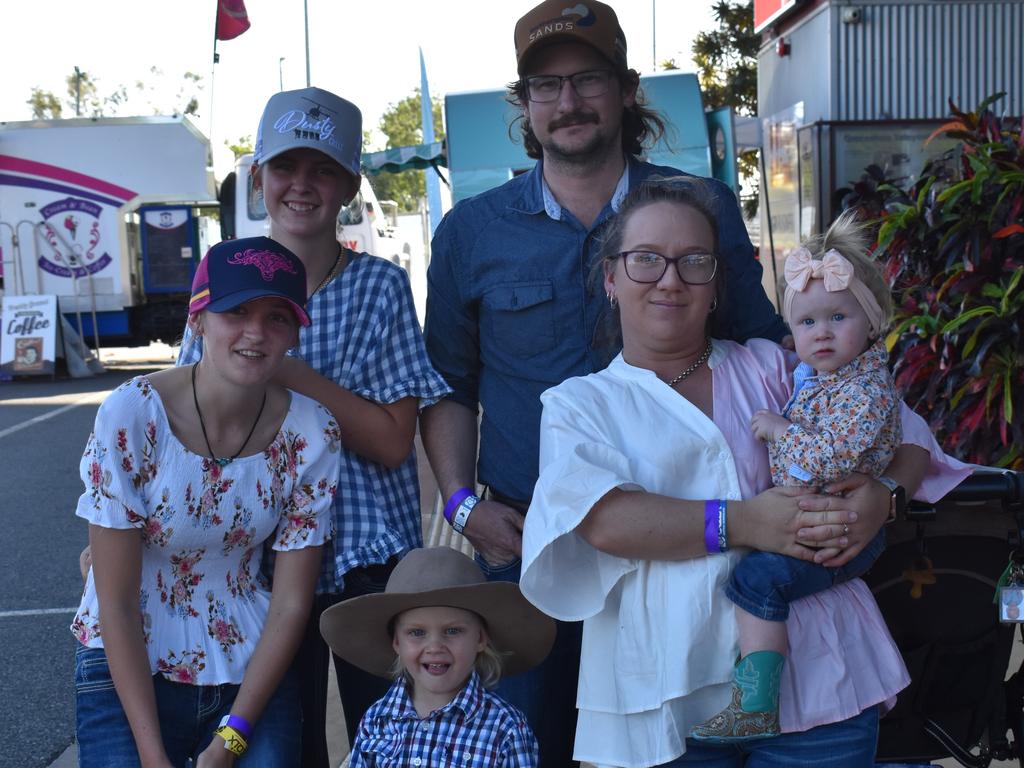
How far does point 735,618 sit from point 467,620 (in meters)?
0.73

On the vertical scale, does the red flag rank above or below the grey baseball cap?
above

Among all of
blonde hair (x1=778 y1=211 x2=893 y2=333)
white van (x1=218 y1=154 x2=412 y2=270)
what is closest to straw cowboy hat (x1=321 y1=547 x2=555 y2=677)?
blonde hair (x1=778 y1=211 x2=893 y2=333)

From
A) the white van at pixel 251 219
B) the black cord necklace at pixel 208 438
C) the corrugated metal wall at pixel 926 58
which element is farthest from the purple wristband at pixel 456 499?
the white van at pixel 251 219

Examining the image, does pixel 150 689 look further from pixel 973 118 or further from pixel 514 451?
pixel 973 118

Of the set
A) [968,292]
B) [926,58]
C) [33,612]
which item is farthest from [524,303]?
[926,58]

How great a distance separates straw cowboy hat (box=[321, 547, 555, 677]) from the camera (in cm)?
267

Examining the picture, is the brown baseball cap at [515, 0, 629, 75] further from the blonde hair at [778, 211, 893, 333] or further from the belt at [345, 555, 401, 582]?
the belt at [345, 555, 401, 582]

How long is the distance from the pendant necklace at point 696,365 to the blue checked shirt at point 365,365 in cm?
74

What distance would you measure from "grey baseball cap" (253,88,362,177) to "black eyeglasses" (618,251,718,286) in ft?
2.88

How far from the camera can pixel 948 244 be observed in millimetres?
5195

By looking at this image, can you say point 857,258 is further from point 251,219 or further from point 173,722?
point 251,219

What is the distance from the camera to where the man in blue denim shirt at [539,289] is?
294cm

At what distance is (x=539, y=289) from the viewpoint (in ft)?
9.77

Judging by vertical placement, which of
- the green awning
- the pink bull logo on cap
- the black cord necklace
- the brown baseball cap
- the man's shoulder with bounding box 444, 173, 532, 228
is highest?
the green awning
